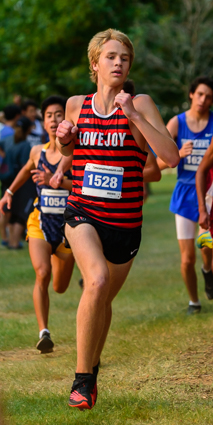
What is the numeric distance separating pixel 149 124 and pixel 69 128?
1.68 ft

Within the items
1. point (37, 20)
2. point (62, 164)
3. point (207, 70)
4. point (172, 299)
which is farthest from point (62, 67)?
point (62, 164)

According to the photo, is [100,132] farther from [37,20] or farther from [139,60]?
[37,20]

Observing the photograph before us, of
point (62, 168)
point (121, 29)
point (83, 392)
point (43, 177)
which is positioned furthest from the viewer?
point (121, 29)

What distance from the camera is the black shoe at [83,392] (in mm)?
4008

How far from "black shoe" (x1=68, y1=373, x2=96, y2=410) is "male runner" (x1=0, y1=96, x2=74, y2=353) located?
7.14 ft

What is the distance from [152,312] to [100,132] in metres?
3.92

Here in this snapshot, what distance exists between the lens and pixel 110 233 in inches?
172

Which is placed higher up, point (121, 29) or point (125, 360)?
point (121, 29)

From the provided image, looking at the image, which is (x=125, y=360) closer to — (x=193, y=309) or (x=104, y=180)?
(x=193, y=309)

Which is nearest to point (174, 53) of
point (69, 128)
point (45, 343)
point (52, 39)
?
point (52, 39)

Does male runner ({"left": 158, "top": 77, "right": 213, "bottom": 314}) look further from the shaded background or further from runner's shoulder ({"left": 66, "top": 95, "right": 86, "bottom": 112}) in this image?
the shaded background

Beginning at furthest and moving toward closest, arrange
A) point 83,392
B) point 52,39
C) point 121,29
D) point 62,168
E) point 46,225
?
point 52,39 < point 121,29 < point 46,225 < point 62,168 < point 83,392

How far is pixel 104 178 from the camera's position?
4320mm

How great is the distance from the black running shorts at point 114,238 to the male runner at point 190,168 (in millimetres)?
2922
